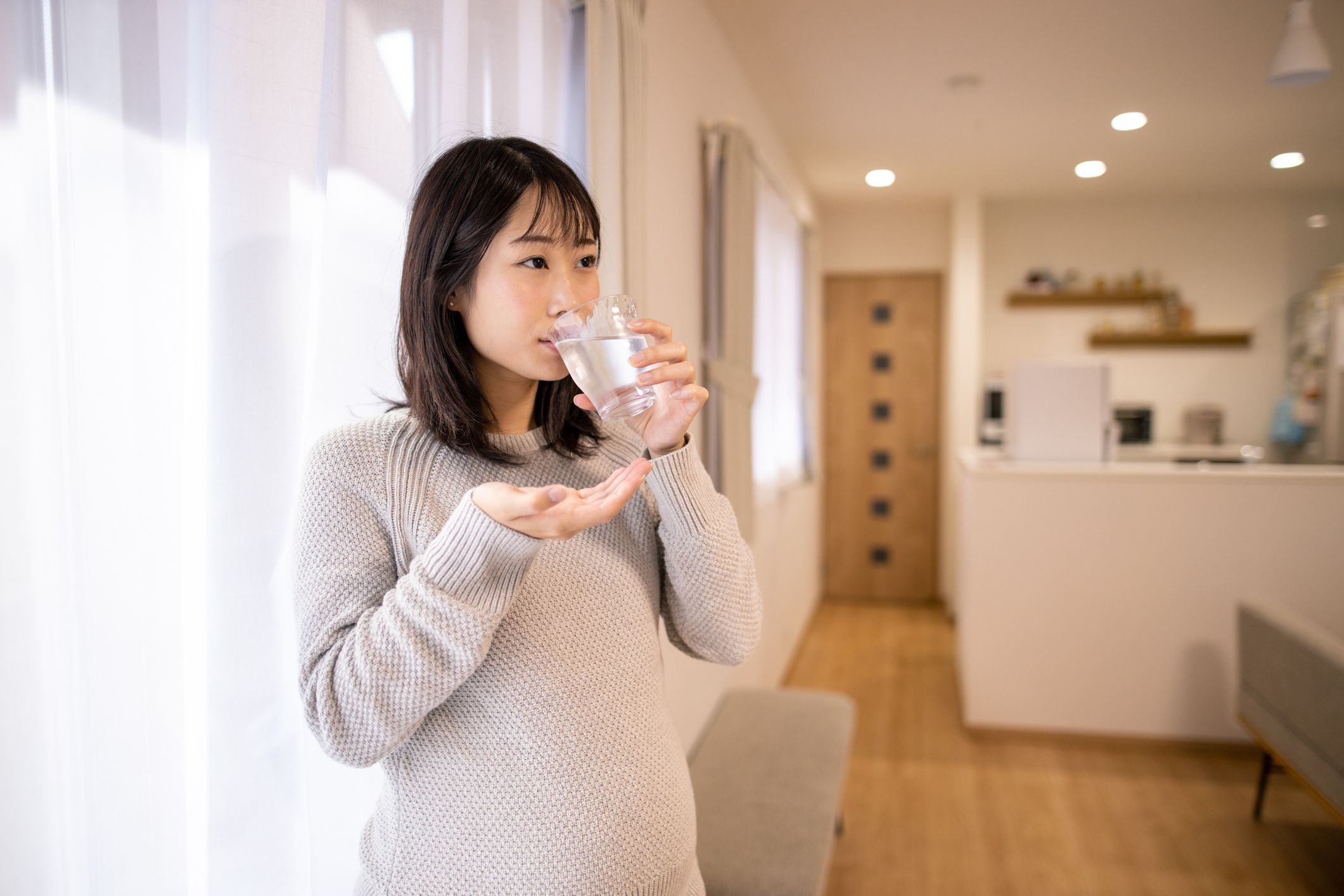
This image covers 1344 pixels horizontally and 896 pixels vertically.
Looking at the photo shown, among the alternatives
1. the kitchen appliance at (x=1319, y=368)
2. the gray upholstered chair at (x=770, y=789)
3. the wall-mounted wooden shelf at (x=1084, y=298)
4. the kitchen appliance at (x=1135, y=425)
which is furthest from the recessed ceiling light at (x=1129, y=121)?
the gray upholstered chair at (x=770, y=789)

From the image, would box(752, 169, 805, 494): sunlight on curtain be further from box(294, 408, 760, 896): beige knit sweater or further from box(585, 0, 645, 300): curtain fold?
box(294, 408, 760, 896): beige knit sweater

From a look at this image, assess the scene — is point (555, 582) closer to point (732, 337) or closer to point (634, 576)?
point (634, 576)

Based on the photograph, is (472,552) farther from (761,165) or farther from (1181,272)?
(1181,272)

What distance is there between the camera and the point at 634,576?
98 cm

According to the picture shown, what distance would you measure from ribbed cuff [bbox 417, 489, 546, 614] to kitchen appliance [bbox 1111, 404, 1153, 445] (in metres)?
5.55

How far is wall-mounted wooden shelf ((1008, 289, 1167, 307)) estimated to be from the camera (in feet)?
18.6

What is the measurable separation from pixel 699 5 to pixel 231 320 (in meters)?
2.19

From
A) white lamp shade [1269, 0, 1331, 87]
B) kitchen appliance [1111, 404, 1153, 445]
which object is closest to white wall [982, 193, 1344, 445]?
kitchen appliance [1111, 404, 1153, 445]

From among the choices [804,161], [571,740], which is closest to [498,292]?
[571,740]

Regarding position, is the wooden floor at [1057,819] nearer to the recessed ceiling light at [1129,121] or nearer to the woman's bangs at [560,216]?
the woman's bangs at [560,216]

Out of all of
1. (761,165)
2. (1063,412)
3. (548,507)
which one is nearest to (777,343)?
(761,165)

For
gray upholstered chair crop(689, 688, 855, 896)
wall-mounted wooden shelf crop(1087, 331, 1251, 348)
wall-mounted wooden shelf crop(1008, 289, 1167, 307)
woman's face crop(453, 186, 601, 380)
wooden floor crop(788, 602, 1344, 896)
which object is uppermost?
wall-mounted wooden shelf crop(1008, 289, 1167, 307)

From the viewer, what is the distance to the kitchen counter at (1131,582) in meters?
3.32

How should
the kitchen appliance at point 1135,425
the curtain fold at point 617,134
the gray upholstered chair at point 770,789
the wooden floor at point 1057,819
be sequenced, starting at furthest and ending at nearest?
the kitchen appliance at point 1135,425 < the wooden floor at point 1057,819 < the gray upholstered chair at point 770,789 < the curtain fold at point 617,134
